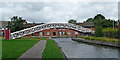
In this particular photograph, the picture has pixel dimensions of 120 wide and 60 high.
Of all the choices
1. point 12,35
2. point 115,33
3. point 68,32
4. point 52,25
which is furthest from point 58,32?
point 115,33

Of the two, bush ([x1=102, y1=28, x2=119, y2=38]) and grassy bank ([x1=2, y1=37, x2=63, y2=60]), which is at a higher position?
bush ([x1=102, y1=28, x2=119, y2=38])

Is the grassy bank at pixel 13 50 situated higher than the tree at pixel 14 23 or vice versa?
the tree at pixel 14 23

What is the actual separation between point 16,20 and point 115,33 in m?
27.5

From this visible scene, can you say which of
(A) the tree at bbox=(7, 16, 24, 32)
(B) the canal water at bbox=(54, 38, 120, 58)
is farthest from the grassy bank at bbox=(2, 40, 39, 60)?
(A) the tree at bbox=(7, 16, 24, 32)

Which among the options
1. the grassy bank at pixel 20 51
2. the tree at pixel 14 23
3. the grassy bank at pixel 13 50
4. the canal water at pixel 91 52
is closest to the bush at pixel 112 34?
the canal water at pixel 91 52

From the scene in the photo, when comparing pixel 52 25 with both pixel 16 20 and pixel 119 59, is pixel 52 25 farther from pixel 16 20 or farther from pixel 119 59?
pixel 119 59

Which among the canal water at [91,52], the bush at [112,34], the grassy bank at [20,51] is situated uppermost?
the bush at [112,34]

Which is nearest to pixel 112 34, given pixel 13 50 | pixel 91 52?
pixel 91 52

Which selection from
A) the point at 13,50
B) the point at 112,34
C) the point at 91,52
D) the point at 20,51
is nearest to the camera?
the point at 20,51

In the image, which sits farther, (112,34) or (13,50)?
(112,34)

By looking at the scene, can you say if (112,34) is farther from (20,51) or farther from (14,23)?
(14,23)

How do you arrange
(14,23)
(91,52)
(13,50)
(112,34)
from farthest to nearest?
(14,23)
(112,34)
(91,52)
(13,50)

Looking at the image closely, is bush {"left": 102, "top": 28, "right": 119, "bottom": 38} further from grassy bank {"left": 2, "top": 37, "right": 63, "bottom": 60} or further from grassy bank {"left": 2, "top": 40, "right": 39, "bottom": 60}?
grassy bank {"left": 2, "top": 40, "right": 39, "bottom": 60}

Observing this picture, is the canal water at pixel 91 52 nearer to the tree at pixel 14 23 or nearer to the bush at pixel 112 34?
the bush at pixel 112 34
